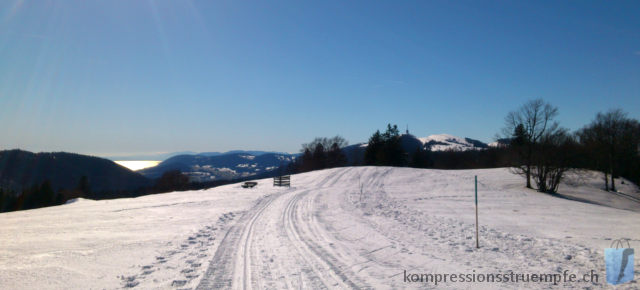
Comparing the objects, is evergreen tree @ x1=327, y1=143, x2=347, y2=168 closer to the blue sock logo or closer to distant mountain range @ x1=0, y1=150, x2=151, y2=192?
the blue sock logo

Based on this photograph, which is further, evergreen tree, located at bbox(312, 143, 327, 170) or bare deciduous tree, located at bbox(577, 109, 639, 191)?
evergreen tree, located at bbox(312, 143, 327, 170)

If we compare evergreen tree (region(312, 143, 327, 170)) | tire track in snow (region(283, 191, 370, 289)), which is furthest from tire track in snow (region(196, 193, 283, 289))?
evergreen tree (region(312, 143, 327, 170))

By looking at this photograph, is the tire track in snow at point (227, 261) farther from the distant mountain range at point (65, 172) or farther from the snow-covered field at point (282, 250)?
the distant mountain range at point (65, 172)

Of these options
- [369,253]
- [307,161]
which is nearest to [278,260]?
[369,253]

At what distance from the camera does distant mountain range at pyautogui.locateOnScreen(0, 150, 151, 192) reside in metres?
153

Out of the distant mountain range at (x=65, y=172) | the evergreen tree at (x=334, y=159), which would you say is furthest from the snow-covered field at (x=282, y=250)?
the distant mountain range at (x=65, y=172)

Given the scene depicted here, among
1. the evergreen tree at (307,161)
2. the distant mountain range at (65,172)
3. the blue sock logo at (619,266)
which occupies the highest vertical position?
the evergreen tree at (307,161)

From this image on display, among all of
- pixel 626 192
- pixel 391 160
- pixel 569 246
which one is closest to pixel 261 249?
pixel 569 246

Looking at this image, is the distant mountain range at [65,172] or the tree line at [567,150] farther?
the distant mountain range at [65,172]

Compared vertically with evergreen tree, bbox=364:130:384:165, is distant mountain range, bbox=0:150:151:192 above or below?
below

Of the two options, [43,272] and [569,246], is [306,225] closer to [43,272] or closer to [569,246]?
[43,272]

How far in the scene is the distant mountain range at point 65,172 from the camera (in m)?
153

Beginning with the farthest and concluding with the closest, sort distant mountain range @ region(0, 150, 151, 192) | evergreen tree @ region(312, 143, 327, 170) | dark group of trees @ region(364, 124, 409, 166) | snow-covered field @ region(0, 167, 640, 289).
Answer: distant mountain range @ region(0, 150, 151, 192) < evergreen tree @ region(312, 143, 327, 170) < dark group of trees @ region(364, 124, 409, 166) < snow-covered field @ region(0, 167, 640, 289)

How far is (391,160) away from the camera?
69.0 m
